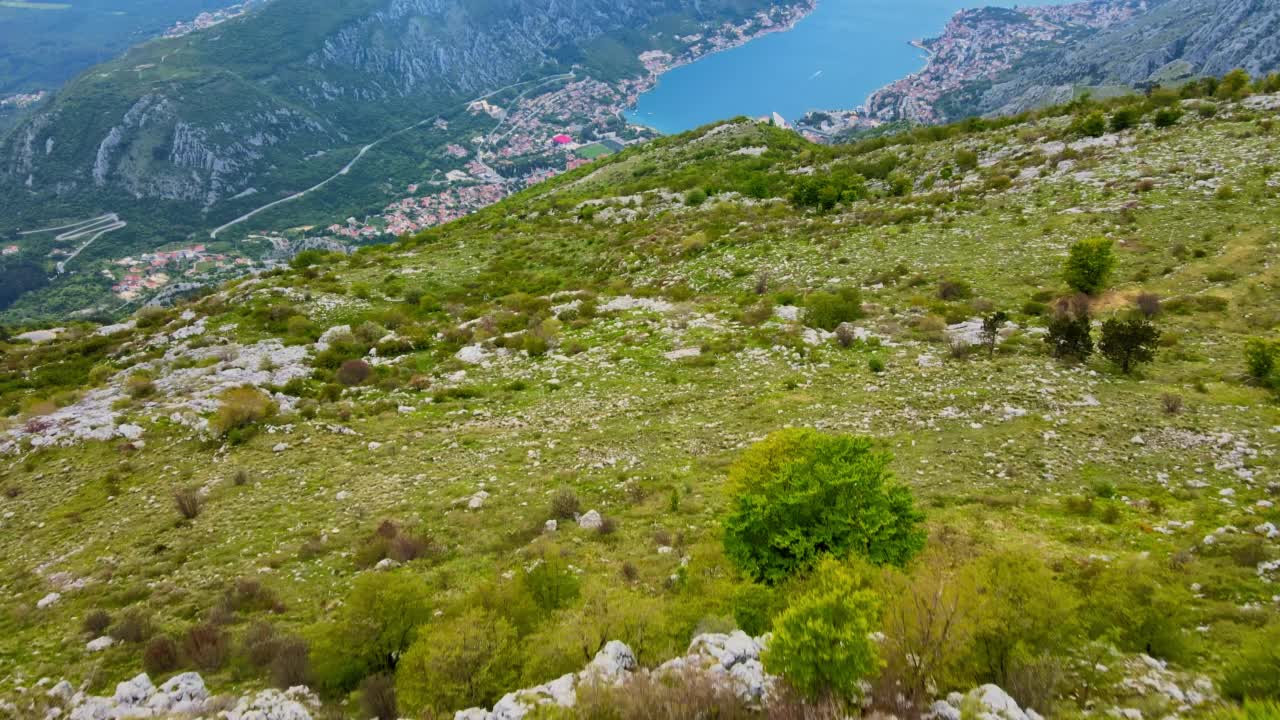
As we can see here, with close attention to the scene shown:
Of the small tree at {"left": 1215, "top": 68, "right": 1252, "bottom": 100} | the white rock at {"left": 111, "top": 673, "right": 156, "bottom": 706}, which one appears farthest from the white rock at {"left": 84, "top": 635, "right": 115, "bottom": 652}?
the small tree at {"left": 1215, "top": 68, "right": 1252, "bottom": 100}

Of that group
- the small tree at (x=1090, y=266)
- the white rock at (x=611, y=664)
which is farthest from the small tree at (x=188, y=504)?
the small tree at (x=1090, y=266)

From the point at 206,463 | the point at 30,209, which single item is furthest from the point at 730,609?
the point at 30,209

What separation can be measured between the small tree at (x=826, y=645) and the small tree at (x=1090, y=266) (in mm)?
19066

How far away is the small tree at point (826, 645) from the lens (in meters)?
6.07

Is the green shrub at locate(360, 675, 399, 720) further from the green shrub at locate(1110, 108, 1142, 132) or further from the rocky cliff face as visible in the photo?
the rocky cliff face

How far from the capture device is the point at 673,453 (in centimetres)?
1527

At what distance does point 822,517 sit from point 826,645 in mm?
3215

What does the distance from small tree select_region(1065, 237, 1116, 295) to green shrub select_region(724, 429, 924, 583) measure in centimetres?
1580

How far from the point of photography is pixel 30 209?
197m

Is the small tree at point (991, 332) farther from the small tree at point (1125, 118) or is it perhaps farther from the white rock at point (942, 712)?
the small tree at point (1125, 118)

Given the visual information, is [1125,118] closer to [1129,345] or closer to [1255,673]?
[1129,345]

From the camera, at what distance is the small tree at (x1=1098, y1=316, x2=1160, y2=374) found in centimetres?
1520

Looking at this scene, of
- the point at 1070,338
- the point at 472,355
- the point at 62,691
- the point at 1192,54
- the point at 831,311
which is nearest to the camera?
the point at 62,691

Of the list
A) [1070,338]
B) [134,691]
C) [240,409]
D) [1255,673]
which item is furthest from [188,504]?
[1070,338]
